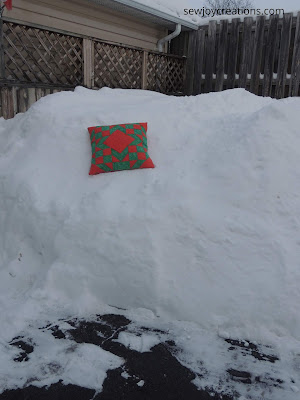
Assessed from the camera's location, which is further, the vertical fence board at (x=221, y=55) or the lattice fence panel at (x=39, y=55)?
the vertical fence board at (x=221, y=55)

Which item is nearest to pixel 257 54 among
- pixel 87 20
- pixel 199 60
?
pixel 199 60

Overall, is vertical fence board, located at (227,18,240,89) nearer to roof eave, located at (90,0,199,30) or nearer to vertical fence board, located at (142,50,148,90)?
roof eave, located at (90,0,199,30)

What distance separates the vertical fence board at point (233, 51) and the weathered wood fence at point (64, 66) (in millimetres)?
1329

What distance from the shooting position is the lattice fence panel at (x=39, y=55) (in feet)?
19.8

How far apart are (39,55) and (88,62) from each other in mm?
945

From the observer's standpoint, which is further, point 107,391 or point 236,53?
point 236,53

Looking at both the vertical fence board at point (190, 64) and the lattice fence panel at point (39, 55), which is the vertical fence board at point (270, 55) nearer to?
the vertical fence board at point (190, 64)

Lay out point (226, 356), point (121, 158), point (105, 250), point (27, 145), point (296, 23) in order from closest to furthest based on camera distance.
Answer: point (226, 356) → point (105, 250) → point (121, 158) → point (27, 145) → point (296, 23)

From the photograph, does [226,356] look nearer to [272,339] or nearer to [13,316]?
[272,339]

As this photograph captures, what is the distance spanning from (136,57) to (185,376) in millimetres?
7494

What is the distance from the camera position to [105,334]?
2.48 meters

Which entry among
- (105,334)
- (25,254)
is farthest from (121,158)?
(105,334)

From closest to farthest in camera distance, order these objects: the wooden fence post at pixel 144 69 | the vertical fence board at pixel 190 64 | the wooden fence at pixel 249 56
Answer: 1. the wooden fence at pixel 249 56
2. the wooden fence post at pixel 144 69
3. the vertical fence board at pixel 190 64

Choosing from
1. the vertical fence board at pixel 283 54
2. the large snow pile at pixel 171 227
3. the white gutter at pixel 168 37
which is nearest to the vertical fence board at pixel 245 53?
the vertical fence board at pixel 283 54
